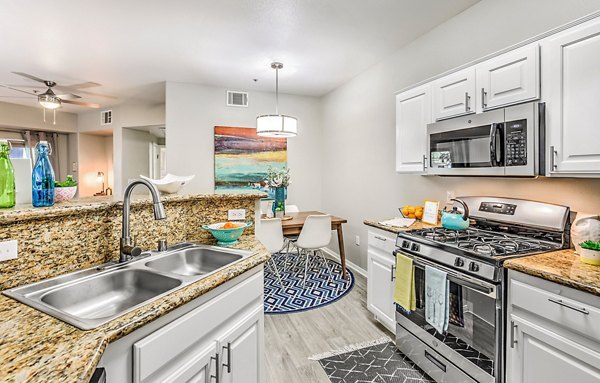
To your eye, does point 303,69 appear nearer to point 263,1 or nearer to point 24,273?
point 263,1

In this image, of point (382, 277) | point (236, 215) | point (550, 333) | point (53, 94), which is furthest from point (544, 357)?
point (53, 94)

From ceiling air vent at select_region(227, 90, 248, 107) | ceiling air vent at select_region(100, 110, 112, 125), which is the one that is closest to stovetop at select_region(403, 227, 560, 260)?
ceiling air vent at select_region(227, 90, 248, 107)

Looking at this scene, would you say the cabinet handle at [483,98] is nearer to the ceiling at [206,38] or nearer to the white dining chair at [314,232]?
the ceiling at [206,38]

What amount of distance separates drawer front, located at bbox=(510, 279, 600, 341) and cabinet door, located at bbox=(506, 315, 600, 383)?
0.07m

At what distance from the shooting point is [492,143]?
6.17 ft

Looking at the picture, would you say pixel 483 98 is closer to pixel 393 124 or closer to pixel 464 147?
pixel 464 147


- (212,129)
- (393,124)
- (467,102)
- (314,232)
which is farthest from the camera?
(212,129)

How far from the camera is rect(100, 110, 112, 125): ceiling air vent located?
5.99 m

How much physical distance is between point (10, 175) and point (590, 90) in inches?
104

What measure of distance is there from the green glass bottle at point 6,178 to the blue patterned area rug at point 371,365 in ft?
6.50

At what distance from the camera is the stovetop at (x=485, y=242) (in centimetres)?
162

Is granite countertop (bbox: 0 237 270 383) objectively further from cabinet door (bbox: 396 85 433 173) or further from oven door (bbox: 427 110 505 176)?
cabinet door (bbox: 396 85 433 173)

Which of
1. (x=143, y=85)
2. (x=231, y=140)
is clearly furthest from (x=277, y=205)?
(x=143, y=85)

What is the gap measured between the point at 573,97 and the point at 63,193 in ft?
8.39
